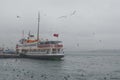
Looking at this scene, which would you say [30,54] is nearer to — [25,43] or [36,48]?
[36,48]

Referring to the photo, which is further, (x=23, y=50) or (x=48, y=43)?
(x=23, y=50)

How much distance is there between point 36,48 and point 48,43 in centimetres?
876

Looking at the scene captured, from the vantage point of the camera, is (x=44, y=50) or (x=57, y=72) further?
(x=44, y=50)

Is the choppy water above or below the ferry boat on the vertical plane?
below

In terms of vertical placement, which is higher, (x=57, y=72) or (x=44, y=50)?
(x=44, y=50)

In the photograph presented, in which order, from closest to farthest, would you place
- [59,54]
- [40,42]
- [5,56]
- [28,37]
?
[59,54]
[40,42]
[5,56]
[28,37]

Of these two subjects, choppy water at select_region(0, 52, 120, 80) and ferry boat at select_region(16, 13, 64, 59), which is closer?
choppy water at select_region(0, 52, 120, 80)

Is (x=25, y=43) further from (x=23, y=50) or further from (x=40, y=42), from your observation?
(x=40, y=42)

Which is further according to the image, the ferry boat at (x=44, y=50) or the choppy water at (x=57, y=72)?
the ferry boat at (x=44, y=50)

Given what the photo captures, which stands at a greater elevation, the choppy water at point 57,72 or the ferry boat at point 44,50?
the ferry boat at point 44,50

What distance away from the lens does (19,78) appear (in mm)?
41875

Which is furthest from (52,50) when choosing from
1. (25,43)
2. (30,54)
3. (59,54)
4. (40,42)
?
(25,43)

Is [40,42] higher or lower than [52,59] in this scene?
higher

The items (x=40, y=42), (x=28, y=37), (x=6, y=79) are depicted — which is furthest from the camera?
(x=28, y=37)
